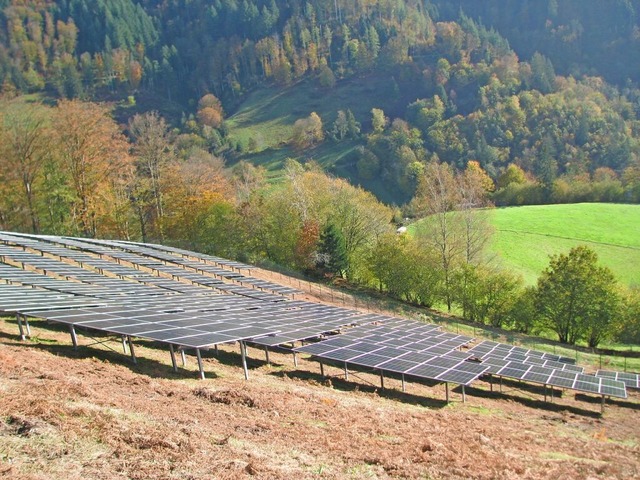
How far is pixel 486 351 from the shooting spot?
32.1m

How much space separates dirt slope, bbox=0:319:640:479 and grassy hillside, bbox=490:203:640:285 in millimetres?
52405

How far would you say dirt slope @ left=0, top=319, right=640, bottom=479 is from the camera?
10672 mm

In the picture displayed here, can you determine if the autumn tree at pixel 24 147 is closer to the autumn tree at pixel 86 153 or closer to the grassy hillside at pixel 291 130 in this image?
the autumn tree at pixel 86 153

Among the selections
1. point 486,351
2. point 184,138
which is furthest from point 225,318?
point 184,138

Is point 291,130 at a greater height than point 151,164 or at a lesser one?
greater

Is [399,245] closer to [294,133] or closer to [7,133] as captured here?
[7,133]

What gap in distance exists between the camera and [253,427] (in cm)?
1394

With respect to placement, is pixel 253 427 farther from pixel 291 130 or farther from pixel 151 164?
pixel 291 130

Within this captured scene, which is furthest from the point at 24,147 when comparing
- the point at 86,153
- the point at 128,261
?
the point at 128,261

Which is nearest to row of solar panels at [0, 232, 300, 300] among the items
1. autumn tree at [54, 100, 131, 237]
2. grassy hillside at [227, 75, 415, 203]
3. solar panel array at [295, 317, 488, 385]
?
autumn tree at [54, 100, 131, 237]

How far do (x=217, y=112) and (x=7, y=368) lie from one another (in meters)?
186

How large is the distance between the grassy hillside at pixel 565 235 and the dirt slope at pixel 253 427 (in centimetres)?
5240

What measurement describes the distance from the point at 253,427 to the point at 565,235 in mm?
86195

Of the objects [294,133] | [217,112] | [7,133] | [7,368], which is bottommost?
[7,368]
